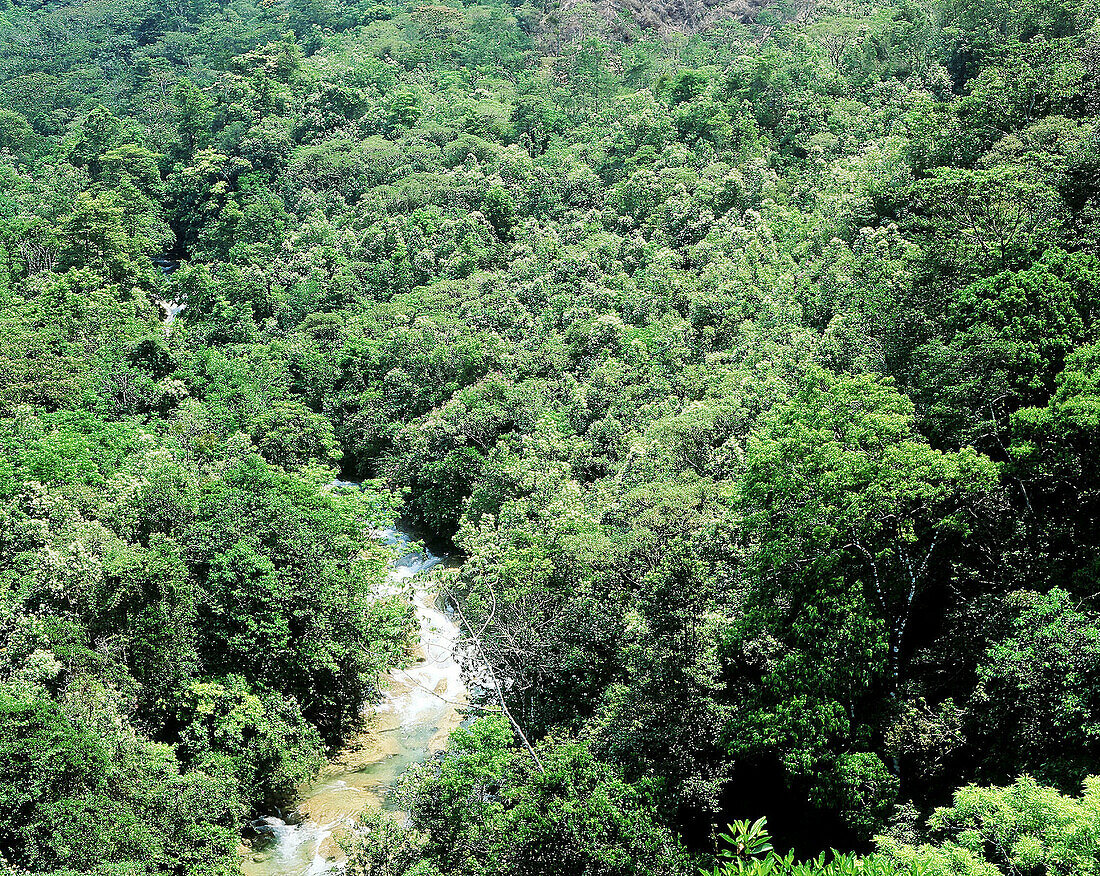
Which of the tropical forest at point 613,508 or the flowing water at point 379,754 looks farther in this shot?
the flowing water at point 379,754

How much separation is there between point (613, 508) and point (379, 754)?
11.4 meters

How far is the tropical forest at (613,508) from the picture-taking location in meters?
20.4

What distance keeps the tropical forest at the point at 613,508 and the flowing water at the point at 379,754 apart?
5.8 inches

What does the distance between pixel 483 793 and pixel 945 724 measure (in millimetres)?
11112

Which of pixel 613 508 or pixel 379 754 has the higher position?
pixel 613 508

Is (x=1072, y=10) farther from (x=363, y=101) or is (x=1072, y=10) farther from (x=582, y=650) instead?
(x=363, y=101)

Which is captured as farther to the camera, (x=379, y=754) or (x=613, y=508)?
(x=379, y=754)

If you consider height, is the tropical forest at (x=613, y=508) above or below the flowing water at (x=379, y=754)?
above

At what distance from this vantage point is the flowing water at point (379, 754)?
1032 inches

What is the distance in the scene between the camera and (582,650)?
25641 millimetres

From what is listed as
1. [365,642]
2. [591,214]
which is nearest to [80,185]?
[591,214]

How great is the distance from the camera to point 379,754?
30.7 m

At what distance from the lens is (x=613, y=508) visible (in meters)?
30.2

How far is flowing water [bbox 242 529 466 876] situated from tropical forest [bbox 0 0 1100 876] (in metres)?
0.15
